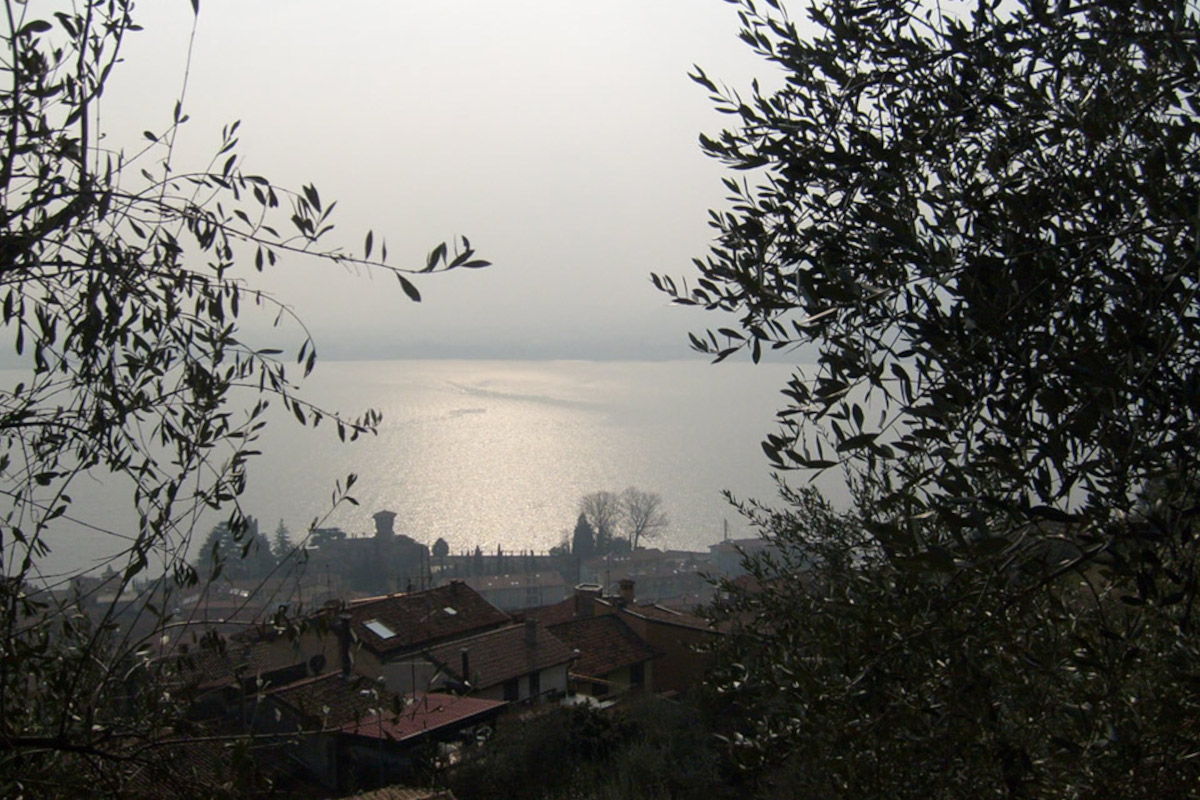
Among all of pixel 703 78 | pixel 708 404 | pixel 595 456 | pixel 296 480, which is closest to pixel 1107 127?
pixel 703 78

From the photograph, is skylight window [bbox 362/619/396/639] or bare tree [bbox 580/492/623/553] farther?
bare tree [bbox 580/492/623/553]

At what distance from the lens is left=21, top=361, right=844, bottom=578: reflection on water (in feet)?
158

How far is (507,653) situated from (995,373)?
2003cm

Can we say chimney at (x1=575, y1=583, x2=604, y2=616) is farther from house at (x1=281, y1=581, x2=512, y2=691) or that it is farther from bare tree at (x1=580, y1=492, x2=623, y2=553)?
bare tree at (x1=580, y1=492, x2=623, y2=553)

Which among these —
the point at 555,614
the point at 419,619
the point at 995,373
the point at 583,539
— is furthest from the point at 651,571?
the point at 995,373

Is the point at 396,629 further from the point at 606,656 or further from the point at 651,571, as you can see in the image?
the point at 651,571

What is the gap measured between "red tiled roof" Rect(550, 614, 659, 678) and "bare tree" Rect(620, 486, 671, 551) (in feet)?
78.2

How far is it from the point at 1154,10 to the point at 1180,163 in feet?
1.13

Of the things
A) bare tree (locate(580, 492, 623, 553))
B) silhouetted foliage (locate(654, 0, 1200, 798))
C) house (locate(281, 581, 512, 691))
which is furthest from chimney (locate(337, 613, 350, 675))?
bare tree (locate(580, 492, 623, 553))

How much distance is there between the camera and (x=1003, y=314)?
6.44 feet

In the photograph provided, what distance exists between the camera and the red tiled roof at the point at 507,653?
19594 mm

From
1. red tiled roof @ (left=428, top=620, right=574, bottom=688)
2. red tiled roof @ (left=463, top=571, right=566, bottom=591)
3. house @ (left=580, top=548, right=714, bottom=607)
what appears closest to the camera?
red tiled roof @ (left=428, top=620, right=574, bottom=688)

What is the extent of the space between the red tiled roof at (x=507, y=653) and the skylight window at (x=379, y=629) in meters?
1.34

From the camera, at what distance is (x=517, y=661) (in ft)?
68.1
